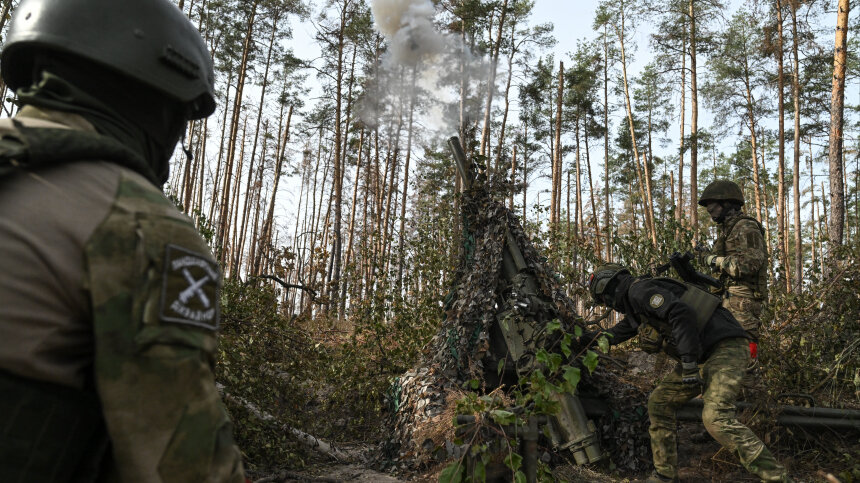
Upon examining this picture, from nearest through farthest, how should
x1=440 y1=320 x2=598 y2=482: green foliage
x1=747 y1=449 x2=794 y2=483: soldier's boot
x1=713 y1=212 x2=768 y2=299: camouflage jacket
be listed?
x1=440 y1=320 x2=598 y2=482: green foliage → x1=747 y1=449 x2=794 y2=483: soldier's boot → x1=713 y1=212 x2=768 y2=299: camouflage jacket

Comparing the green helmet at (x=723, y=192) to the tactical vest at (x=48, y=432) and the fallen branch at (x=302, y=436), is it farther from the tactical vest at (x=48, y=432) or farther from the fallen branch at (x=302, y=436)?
the tactical vest at (x=48, y=432)

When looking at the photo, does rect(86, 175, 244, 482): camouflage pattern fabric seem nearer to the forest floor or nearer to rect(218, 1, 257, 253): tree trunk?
the forest floor

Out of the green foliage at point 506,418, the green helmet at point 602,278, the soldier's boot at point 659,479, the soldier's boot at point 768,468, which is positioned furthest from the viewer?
the green helmet at point 602,278

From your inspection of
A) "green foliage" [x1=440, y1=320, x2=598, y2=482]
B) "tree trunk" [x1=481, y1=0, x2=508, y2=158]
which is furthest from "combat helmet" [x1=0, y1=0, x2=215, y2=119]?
"tree trunk" [x1=481, y1=0, x2=508, y2=158]

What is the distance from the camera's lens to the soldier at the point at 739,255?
5703 millimetres

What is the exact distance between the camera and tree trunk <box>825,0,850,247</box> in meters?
12.4

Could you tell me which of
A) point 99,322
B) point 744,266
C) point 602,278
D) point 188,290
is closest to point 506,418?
point 188,290

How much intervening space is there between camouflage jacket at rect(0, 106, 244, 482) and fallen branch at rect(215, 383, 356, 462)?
3961 mm

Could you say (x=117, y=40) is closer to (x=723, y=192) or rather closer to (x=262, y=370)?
(x=262, y=370)

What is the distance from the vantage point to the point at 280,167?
27.2 m

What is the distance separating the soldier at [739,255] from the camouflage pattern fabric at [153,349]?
5746 mm

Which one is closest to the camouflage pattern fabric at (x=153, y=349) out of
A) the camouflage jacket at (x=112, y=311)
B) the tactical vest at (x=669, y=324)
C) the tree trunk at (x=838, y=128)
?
the camouflage jacket at (x=112, y=311)

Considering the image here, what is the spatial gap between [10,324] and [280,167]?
27209mm

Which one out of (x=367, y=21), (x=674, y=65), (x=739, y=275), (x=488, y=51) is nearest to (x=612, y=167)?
(x=674, y=65)
